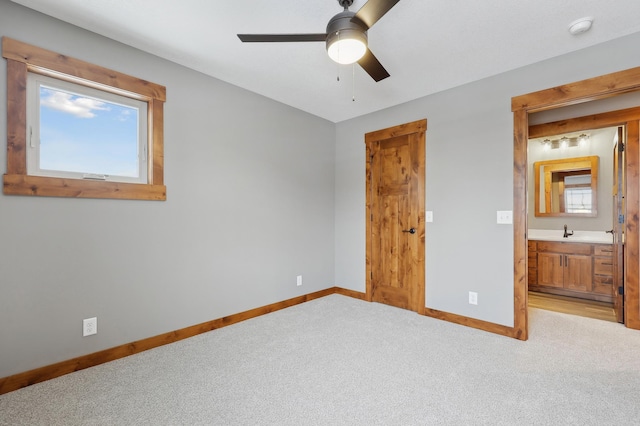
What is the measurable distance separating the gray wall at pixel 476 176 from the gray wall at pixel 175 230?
155cm

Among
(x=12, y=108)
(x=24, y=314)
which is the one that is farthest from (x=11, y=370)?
(x=12, y=108)

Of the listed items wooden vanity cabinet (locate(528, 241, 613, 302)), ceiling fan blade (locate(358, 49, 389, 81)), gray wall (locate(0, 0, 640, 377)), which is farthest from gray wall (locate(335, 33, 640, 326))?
wooden vanity cabinet (locate(528, 241, 613, 302))

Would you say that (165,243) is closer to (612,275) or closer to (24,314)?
(24,314)

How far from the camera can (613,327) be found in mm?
2992

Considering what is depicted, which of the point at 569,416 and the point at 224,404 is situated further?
the point at 224,404

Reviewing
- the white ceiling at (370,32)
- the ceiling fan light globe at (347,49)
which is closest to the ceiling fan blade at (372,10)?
the ceiling fan light globe at (347,49)

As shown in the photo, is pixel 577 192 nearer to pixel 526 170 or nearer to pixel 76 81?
→ pixel 526 170

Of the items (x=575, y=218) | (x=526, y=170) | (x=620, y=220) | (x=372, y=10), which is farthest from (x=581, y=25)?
(x=575, y=218)

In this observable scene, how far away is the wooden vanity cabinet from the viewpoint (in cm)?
388

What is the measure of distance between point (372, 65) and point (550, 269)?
4269mm

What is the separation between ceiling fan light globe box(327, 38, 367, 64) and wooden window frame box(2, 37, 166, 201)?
1743 mm

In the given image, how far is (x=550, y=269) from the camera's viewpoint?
169 inches

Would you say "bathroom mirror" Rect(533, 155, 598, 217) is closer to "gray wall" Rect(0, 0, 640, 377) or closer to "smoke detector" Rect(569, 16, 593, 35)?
"gray wall" Rect(0, 0, 640, 377)

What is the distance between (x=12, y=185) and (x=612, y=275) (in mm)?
6287
